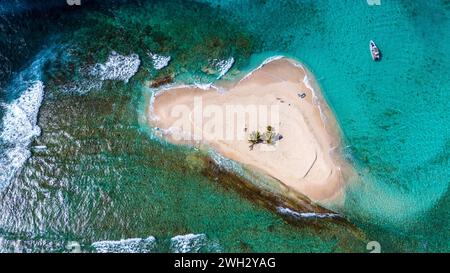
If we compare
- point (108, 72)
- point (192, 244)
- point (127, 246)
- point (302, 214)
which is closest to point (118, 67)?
point (108, 72)

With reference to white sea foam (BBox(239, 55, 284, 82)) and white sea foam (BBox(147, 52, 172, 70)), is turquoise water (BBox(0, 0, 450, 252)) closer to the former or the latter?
white sea foam (BBox(147, 52, 172, 70))

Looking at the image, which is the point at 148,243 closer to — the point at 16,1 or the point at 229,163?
the point at 229,163

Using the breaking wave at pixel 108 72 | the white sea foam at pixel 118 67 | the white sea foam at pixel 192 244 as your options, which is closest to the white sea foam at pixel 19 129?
the breaking wave at pixel 108 72

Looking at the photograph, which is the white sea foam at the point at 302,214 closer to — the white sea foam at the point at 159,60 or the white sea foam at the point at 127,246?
the white sea foam at the point at 127,246

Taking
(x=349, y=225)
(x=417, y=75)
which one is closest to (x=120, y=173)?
(x=349, y=225)

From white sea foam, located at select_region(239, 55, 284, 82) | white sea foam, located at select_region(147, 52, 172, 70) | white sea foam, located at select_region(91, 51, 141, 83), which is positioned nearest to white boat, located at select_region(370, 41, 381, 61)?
white sea foam, located at select_region(239, 55, 284, 82)
